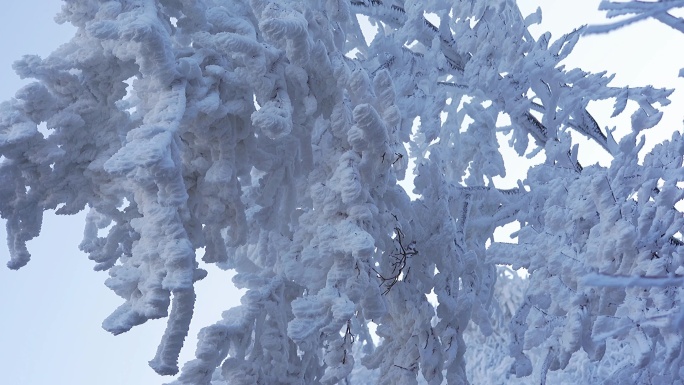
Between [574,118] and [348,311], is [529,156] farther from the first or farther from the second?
[348,311]

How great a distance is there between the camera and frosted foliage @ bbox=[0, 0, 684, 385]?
2.20 metres

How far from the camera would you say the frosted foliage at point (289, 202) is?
2.20 m

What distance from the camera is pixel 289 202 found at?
9.70 feet

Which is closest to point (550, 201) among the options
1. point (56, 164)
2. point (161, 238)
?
point (161, 238)

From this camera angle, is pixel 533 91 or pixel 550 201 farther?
pixel 533 91

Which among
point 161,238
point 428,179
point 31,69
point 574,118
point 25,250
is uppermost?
point 574,118

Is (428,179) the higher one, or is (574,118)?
(574,118)

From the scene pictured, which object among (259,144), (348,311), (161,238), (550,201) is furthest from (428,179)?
(161,238)

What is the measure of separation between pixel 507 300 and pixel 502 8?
333 inches

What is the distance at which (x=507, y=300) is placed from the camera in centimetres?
1160

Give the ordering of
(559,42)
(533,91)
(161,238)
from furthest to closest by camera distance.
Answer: (533,91) → (559,42) → (161,238)

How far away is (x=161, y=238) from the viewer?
2.11 meters

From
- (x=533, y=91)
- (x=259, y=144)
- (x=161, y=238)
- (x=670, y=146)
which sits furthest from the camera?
(x=533, y=91)

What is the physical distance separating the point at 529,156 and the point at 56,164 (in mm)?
2870
